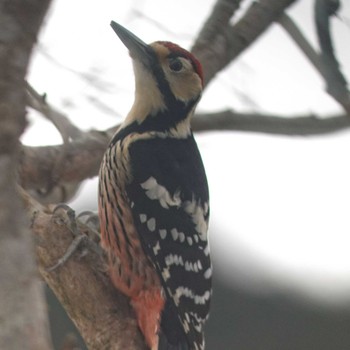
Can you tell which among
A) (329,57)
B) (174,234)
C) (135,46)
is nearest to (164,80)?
(135,46)

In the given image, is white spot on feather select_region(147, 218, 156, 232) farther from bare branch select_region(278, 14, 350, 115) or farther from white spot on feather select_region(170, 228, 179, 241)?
bare branch select_region(278, 14, 350, 115)

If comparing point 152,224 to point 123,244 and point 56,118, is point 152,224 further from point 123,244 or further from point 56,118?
point 56,118

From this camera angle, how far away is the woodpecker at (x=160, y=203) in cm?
407

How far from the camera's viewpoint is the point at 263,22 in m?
4.39

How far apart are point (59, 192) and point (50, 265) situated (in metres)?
0.68

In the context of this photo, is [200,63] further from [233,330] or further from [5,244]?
[233,330]

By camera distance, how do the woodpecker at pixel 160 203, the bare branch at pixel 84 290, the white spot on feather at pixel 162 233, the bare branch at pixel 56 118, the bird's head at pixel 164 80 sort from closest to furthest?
the bare branch at pixel 84 290
the woodpecker at pixel 160 203
the white spot on feather at pixel 162 233
the bare branch at pixel 56 118
the bird's head at pixel 164 80

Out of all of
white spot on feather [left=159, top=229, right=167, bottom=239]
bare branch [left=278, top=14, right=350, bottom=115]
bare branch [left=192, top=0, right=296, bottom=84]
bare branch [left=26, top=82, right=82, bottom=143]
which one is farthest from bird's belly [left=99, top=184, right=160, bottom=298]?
bare branch [left=278, top=14, right=350, bottom=115]

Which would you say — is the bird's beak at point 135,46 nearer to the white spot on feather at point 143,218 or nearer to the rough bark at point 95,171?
the rough bark at point 95,171

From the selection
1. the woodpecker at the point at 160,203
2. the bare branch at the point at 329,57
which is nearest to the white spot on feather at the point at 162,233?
the woodpecker at the point at 160,203

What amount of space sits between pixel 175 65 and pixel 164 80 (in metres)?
0.08

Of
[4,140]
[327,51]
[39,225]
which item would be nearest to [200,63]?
[39,225]

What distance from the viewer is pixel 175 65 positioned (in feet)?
14.8

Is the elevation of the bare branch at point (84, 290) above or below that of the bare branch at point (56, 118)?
below
